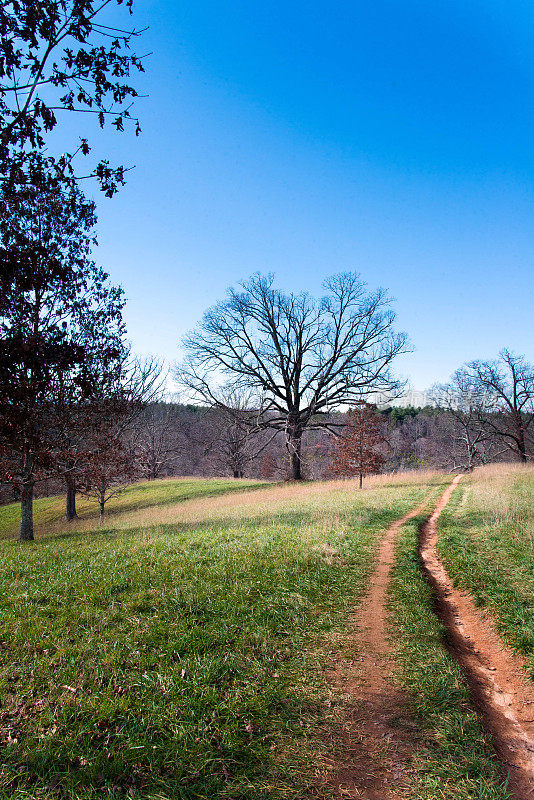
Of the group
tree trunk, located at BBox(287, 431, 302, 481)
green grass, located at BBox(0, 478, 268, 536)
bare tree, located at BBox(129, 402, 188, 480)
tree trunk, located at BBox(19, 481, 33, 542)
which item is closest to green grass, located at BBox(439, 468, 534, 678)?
tree trunk, located at BBox(19, 481, 33, 542)

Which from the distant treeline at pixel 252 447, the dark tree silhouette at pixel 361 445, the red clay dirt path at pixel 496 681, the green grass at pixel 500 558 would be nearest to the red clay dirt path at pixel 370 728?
the red clay dirt path at pixel 496 681

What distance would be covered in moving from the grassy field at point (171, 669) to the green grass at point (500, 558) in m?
1.69

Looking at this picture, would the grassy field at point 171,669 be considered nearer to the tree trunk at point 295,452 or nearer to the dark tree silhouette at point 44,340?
the dark tree silhouette at point 44,340

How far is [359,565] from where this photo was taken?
711cm

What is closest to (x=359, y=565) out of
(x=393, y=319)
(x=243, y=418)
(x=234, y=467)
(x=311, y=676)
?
(x=311, y=676)

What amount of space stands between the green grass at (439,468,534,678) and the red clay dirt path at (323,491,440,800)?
59.6 inches

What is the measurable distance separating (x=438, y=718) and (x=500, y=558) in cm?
444

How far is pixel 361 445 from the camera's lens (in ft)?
72.1

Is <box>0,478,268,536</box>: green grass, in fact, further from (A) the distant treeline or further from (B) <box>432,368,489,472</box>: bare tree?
(B) <box>432,368,489,472</box>: bare tree

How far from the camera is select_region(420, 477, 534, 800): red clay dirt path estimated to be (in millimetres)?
2885

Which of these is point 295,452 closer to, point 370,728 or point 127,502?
point 127,502

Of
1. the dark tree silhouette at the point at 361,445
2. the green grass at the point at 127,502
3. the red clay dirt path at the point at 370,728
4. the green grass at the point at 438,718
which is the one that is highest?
the dark tree silhouette at the point at 361,445

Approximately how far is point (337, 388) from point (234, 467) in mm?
25697

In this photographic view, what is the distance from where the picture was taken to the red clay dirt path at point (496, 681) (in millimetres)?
2885
